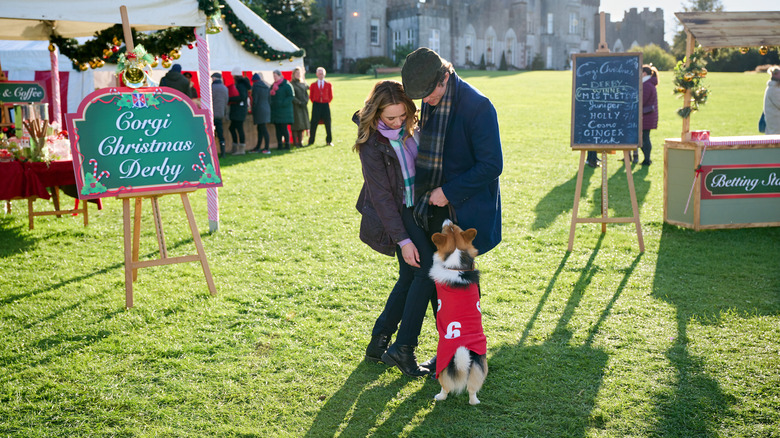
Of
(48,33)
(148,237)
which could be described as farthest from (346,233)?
(48,33)

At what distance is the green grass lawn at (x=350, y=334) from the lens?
120 inches

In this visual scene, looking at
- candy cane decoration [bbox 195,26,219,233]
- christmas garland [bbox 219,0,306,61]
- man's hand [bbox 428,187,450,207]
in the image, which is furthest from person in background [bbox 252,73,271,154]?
man's hand [bbox 428,187,450,207]

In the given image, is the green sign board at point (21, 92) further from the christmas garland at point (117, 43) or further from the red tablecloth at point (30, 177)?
the red tablecloth at point (30, 177)

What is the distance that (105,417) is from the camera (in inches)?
120

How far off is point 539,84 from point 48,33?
28.2 m

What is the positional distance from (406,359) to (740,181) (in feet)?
16.5

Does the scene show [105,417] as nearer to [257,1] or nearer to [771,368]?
[771,368]

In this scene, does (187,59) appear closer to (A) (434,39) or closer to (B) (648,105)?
(B) (648,105)

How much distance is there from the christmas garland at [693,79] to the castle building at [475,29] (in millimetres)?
39069

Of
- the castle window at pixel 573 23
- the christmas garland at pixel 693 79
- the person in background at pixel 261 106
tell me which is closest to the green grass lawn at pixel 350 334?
the christmas garland at pixel 693 79

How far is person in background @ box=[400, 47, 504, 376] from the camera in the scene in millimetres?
2949

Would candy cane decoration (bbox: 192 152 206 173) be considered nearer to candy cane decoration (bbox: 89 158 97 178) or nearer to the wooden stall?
candy cane decoration (bbox: 89 158 97 178)

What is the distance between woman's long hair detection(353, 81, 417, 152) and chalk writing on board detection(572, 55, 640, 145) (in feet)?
11.2

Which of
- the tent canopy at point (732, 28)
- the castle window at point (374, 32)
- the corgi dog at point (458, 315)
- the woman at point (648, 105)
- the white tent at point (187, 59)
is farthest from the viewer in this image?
the castle window at point (374, 32)
